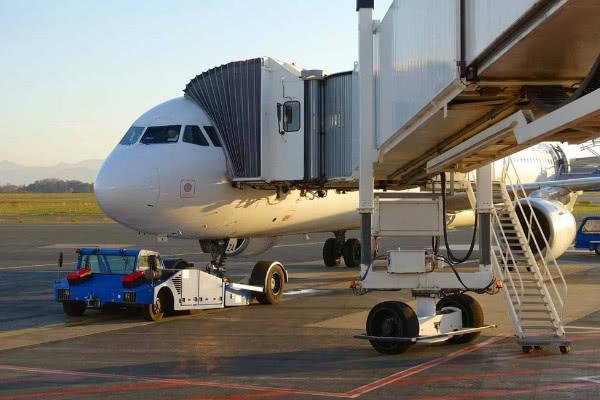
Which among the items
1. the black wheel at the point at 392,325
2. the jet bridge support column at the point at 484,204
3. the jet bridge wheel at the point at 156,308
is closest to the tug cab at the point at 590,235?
the jet bridge wheel at the point at 156,308

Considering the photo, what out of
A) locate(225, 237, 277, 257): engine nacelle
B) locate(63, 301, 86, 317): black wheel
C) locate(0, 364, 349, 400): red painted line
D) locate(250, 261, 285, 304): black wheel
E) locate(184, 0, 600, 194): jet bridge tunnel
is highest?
locate(184, 0, 600, 194): jet bridge tunnel

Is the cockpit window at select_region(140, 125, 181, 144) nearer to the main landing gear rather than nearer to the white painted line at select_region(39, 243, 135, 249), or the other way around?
the main landing gear

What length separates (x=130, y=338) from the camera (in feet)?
50.3

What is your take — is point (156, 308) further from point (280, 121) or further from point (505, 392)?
point (505, 392)

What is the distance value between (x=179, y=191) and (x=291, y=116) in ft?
9.15

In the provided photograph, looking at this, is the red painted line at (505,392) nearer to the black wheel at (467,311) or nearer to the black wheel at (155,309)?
the black wheel at (467,311)

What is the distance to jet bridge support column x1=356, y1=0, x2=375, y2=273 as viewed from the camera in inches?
559

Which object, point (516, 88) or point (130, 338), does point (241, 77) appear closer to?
point (130, 338)

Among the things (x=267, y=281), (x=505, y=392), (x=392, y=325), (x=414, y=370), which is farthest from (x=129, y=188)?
(x=505, y=392)

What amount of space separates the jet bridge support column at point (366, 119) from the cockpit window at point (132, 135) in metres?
6.73

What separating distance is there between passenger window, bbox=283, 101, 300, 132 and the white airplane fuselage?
1.48 meters

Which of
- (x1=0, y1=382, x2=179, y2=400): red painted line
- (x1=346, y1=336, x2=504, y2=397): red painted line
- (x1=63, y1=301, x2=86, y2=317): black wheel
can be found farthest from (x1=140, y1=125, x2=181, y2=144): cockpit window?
(x1=0, y1=382, x2=179, y2=400): red painted line

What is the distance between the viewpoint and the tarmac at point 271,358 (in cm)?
1079

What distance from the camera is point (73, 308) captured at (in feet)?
60.6
